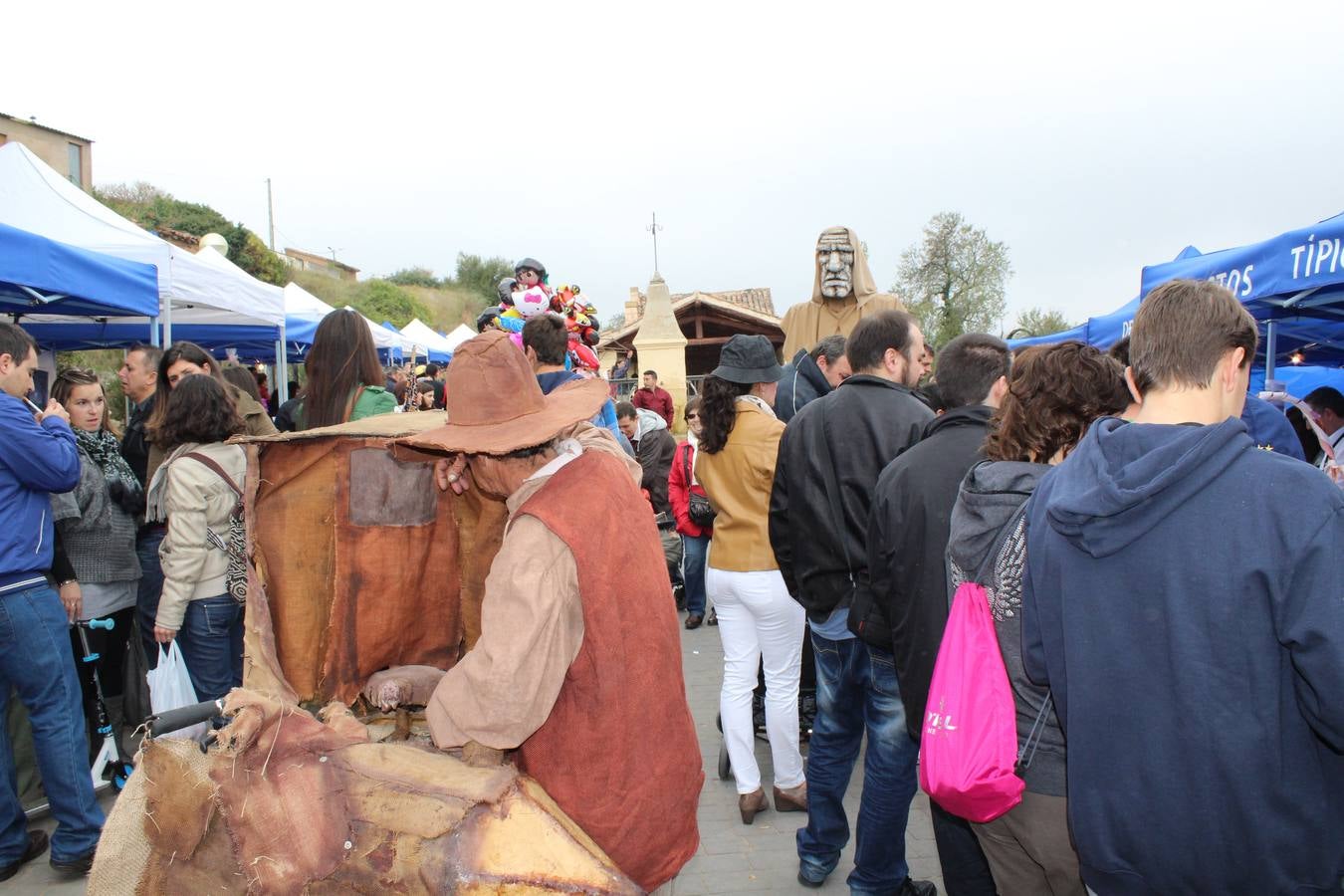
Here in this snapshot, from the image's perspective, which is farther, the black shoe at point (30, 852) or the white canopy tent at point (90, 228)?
the white canopy tent at point (90, 228)

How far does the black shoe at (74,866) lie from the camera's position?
3402mm

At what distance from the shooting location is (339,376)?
11.3 feet

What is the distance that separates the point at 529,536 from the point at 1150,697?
127 cm

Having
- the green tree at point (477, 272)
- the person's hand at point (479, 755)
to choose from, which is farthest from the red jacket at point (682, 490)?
the green tree at point (477, 272)

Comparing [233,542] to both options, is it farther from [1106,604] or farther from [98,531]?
[1106,604]

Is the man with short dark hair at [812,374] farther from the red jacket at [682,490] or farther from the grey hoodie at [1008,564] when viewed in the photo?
the grey hoodie at [1008,564]

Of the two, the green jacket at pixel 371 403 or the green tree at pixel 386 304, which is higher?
the green tree at pixel 386 304

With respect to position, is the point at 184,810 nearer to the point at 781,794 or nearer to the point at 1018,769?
the point at 1018,769

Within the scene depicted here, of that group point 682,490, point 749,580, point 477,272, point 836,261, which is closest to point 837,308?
point 836,261

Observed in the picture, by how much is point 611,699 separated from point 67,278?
4523 millimetres

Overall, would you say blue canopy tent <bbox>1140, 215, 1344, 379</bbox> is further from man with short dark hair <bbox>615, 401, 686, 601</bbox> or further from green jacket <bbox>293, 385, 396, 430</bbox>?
man with short dark hair <bbox>615, 401, 686, 601</bbox>

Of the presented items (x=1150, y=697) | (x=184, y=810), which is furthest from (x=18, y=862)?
(x=1150, y=697)

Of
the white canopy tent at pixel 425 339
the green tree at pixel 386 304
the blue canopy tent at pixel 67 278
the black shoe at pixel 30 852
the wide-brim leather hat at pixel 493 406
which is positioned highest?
the green tree at pixel 386 304

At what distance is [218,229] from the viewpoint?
34594 millimetres
